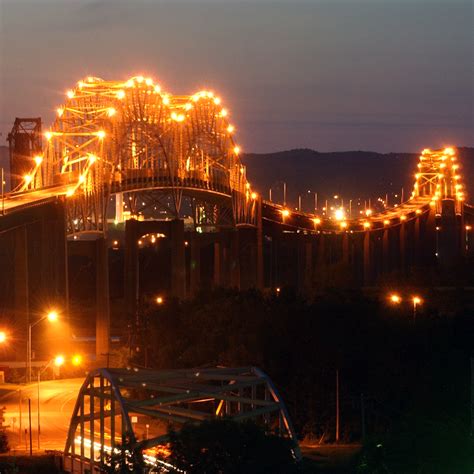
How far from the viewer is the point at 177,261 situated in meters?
82.2

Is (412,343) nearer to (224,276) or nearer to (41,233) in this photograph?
(41,233)

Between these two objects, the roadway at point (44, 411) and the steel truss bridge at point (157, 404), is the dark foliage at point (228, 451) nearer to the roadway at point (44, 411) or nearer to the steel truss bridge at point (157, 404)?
the steel truss bridge at point (157, 404)

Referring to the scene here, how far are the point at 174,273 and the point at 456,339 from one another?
3080 cm

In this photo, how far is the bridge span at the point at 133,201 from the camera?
66.6m

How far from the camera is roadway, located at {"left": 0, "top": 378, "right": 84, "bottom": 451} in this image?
40.7m

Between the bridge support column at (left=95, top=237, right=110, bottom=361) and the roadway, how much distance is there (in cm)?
858

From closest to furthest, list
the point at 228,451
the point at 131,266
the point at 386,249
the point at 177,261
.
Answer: the point at 228,451 → the point at 131,266 → the point at 177,261 → the point at 386,249

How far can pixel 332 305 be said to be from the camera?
59062mm

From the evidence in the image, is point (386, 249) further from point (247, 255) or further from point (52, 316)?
point (52, 316)

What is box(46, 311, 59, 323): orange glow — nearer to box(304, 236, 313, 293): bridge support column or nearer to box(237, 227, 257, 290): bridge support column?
box(237, 227, 257, 290): bridge support column

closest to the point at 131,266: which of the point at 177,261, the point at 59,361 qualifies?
the point at 177,261

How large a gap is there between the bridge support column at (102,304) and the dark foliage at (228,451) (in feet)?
138

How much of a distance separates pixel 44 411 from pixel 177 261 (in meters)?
35.1

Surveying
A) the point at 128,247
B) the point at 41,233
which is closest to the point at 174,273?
the point at 128,247
